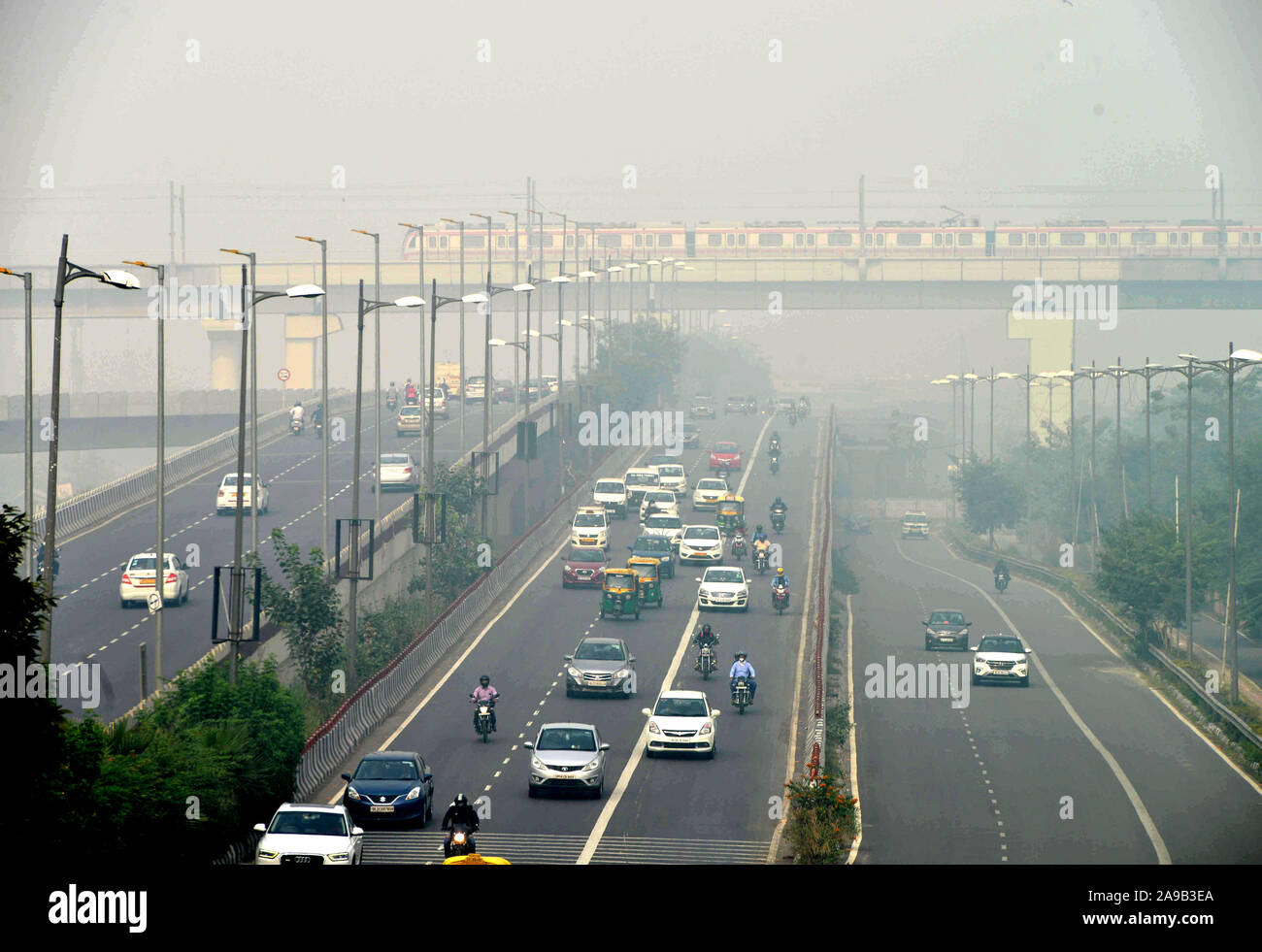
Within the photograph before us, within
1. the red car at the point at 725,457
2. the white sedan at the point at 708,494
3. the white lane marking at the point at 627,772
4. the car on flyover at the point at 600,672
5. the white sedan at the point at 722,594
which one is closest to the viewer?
the white lane marking at the point at 627,772

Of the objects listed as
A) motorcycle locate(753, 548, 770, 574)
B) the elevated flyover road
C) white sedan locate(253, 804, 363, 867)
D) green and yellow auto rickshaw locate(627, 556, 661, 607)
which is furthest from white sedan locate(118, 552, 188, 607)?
white sedan locate(253, 804, 363, 867)

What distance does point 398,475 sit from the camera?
7512 cm

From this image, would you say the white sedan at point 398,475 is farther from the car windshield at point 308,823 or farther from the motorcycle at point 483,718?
the car windshield at point 308,823

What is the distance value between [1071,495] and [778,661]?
53.3 metres

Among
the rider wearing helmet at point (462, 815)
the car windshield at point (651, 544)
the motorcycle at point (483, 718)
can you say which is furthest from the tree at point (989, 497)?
the rider wearing helmet at point (462, 815)

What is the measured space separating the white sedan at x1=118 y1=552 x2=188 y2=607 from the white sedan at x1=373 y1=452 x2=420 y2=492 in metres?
21.3

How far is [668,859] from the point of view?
29.9 m

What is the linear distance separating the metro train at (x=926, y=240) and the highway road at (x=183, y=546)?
148 ft

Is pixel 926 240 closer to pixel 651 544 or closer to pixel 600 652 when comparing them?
pixel 651 544

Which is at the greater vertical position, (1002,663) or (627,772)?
(627,772)

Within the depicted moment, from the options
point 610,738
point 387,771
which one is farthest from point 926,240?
point 387,771

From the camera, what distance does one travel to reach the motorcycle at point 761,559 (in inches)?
2623

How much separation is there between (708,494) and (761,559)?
15049mm
